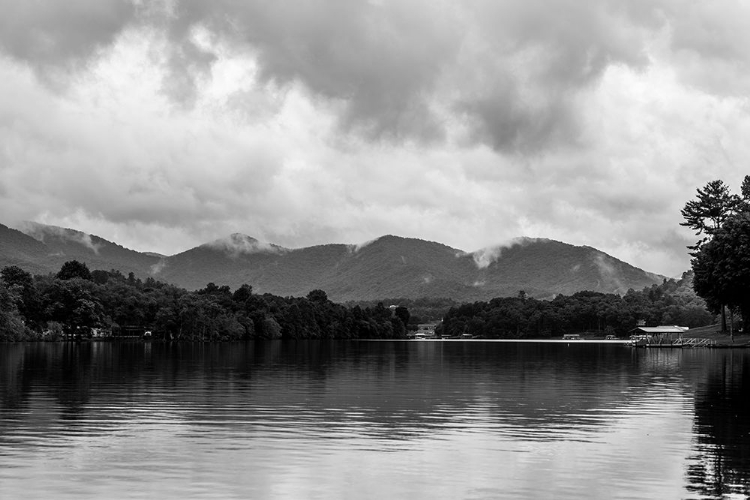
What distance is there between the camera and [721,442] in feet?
102

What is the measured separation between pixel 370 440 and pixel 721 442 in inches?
500

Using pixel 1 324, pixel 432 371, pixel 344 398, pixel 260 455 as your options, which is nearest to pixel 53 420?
pixel 260 455

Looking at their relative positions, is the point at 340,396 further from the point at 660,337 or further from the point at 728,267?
the point at 660,337

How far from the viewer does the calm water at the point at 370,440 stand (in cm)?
2302

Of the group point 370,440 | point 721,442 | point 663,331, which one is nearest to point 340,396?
point 370,440

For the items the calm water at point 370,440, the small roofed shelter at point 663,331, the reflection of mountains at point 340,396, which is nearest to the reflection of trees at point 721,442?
the calm water at point 370,440

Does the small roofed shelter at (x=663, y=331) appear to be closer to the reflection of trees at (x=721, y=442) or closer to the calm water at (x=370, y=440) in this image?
the calm water at (x=370, y=440)

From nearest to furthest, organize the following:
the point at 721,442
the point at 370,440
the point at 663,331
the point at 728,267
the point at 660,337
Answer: the point at 370,440 → the point at 721,442 → the point at 728,267 → the point at 660,337 → the point at 663,331

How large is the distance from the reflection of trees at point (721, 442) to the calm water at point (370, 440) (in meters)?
0.10

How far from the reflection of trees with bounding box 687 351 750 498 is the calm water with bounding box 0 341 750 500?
0.10m

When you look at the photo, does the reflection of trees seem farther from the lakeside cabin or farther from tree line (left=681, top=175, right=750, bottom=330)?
the lakeside cabin

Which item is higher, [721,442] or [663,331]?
[663,331]

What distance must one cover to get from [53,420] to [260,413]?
8.84 meters

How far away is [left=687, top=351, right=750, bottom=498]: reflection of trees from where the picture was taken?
23578mm
